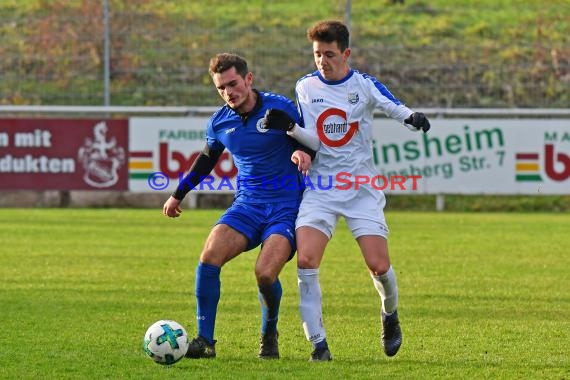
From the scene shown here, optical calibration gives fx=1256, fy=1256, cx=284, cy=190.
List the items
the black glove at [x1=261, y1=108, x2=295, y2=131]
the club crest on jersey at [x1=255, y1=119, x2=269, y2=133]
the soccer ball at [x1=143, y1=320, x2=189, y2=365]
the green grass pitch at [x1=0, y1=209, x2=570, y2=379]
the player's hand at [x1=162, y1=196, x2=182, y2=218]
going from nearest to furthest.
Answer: the soccer ball at [x1=143, y1=320, x2=189, y2=365]
the green grass pitch at [x1=0, y1=209, x2=570, y2=379]
the black glove at [x1=261, y1=108, x2=295, y2=131]
the club crest on jersey at [x1=255, y1=119, x2=269, y2=133]
the player's hand at [x1=162, y1=196, x2=182, y2=218]

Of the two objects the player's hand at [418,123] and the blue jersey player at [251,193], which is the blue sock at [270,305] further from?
the player's hand at [418,123]

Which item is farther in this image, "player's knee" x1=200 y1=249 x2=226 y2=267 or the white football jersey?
the white football jersey

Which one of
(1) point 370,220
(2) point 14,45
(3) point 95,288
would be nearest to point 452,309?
(1) point 370,220

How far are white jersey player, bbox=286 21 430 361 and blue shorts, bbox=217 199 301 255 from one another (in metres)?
0.09

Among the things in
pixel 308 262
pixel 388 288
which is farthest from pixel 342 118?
pixel 388 288

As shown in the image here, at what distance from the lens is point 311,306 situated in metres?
6.99

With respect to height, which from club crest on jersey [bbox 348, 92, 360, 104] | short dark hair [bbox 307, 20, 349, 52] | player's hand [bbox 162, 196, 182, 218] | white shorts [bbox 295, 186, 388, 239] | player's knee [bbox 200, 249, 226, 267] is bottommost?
player's knee [bbox 200, 249, 226, 267]

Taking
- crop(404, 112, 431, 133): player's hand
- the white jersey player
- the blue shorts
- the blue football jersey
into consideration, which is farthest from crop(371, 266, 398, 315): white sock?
crop(404, 112, 431, 133): player's hand

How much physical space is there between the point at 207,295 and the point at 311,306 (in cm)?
60

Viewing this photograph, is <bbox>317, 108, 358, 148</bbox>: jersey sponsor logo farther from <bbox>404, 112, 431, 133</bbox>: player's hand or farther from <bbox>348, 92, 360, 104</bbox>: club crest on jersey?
<bbox>404, 112, 431, 133</bbox>: player's hand

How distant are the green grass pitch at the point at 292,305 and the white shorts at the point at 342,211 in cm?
74

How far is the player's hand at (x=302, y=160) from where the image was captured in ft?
22.6

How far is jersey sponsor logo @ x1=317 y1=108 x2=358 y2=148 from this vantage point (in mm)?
7215

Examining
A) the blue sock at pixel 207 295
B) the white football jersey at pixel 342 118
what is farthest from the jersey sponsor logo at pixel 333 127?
the blue sock at pixel 207 295
